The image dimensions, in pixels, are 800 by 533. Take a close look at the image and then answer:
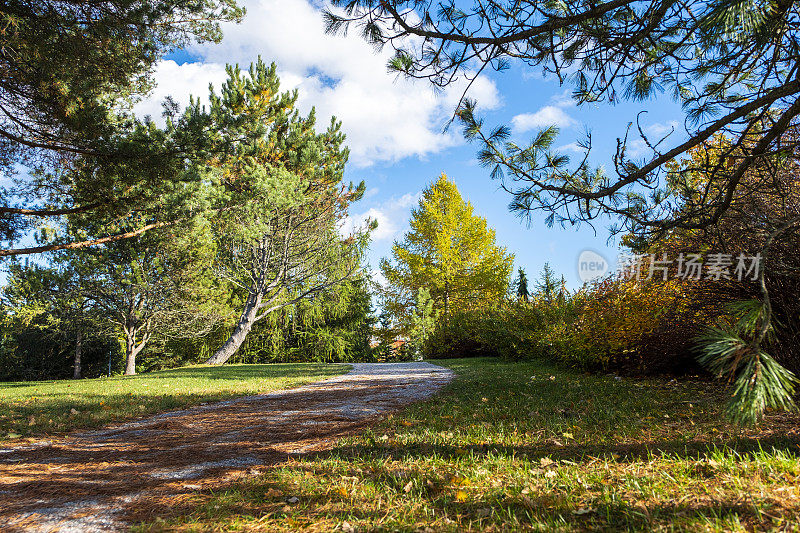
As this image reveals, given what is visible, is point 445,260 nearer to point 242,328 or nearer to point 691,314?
point 242,328

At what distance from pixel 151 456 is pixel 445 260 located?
17.8m

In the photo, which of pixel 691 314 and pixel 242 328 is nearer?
pixel 691 314

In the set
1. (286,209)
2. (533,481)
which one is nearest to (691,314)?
(533,481)

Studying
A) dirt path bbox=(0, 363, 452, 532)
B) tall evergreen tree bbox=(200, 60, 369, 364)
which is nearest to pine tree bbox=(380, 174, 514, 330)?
tall evergreen tree bbox=(200, 60, 369, 364)

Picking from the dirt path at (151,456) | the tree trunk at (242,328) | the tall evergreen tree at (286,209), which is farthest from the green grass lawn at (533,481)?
the tree trunk at (242,328)

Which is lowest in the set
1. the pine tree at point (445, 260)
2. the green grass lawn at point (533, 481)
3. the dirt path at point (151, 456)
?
the dirt path at point (151, 456)

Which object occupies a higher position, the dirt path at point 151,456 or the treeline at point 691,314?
the treeline at point 691,314

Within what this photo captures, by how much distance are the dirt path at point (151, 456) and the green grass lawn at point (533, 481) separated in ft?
1.03

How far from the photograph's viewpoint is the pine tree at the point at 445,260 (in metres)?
20.4

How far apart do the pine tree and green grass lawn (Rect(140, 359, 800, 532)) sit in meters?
16.5

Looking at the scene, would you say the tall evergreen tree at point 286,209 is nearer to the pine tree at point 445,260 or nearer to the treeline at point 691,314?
the pine tree at point 445,260

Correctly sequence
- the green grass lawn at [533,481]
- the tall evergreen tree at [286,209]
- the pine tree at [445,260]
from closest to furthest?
1. the green grass lawn at [533,481]
2. the tall evergreen tree at [286,209]
3. the pine tree at [445,260]

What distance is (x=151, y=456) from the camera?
3209 millimetres

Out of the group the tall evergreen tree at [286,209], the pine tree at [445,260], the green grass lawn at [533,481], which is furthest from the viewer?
the pine tree at [445,260]
